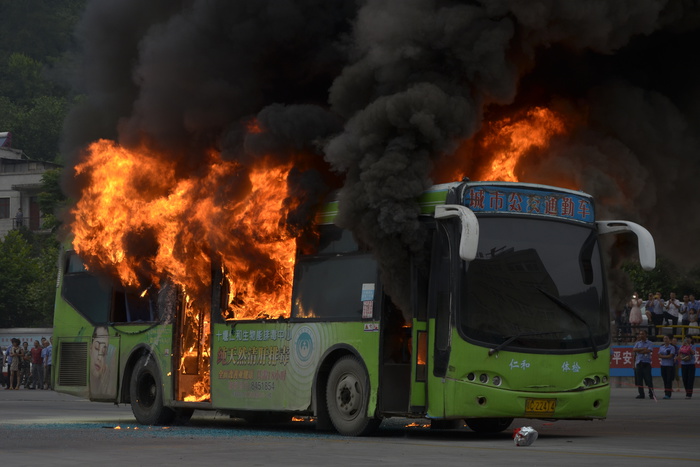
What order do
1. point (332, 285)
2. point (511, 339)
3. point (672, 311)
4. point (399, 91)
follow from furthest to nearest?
point (672, 311), point (332, 285), point (399, 91), point (511, 339)

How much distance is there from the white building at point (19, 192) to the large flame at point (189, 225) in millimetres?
73192

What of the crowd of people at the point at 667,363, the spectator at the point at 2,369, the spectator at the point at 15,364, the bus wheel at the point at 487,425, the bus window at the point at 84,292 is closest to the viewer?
the bus wheel at the point at 487,425

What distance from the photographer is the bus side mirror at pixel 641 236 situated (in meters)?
15.1

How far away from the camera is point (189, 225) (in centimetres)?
1833

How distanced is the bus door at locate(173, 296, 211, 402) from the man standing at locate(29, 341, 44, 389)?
23.6 meters

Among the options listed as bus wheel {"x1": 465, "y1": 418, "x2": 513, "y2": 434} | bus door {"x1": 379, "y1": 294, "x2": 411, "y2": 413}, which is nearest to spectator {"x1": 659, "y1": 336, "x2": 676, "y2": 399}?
bus wheel {"x1": 465, "y1": 418, "x2": 513, "y2": 434}

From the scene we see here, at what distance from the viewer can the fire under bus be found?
1464 centimetres

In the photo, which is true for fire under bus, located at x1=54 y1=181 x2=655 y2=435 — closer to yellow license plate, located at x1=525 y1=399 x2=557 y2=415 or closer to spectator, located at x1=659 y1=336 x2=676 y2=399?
yellow license plate, located at x1=525 y1=399 x2=557 y2=415

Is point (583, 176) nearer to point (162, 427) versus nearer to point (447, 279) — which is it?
point (447, 279)

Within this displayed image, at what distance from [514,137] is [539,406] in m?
4.37

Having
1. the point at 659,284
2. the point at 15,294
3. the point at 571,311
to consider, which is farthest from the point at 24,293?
the point at 571,311

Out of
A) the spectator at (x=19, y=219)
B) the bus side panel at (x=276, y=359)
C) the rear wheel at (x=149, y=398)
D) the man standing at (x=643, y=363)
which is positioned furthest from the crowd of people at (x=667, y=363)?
the spectator at (x=19, y=219)

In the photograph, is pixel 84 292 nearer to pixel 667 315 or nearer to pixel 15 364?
pixel 667 315

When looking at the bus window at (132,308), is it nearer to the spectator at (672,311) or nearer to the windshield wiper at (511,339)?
the windshield wiper at (511,339)
